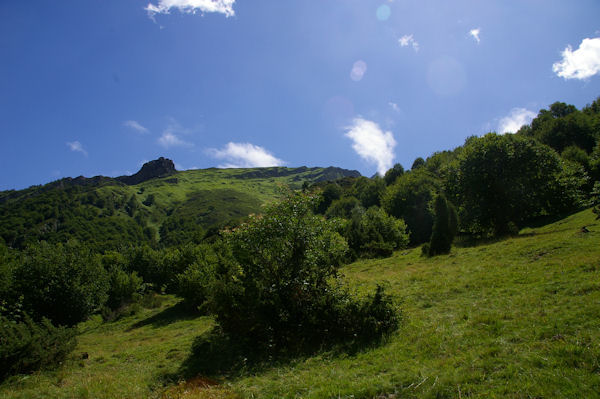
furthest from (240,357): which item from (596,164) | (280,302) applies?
(596,164)

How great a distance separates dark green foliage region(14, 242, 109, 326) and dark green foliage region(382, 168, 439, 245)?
51381 mm

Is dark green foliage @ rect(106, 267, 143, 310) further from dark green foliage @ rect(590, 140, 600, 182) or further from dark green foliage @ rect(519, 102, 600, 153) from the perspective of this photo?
dark green foliage @ rect(519, 102, 600, 153)

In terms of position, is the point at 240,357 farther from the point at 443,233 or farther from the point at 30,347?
the point at 443,233

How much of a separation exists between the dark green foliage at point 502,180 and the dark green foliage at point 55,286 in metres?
42.7

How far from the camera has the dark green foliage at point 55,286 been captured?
26.1 metres

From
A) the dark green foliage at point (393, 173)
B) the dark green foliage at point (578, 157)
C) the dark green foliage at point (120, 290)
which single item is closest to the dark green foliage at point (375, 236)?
the dark green foliage at point (578, 157)

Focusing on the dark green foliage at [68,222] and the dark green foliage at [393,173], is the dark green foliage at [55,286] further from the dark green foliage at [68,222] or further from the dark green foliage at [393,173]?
the dark green foliage at [68,222]

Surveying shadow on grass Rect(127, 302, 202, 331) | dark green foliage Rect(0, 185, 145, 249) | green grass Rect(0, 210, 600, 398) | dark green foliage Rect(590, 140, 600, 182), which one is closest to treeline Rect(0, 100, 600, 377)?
dark green foliage Rect(590, 140, 600, 182)

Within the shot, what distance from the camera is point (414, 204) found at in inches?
2336

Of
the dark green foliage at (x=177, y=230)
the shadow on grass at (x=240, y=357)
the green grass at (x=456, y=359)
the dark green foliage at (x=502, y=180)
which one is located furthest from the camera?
the dark green foliage at (x=177, y=230)

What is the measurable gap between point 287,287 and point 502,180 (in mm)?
31854

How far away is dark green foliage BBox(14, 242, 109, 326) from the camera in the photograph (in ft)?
85.7

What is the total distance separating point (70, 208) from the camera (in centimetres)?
16825

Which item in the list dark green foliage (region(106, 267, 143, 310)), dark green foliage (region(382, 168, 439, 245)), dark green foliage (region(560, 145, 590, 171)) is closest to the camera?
dark green foliage (region(106, 267, 143, 310))
